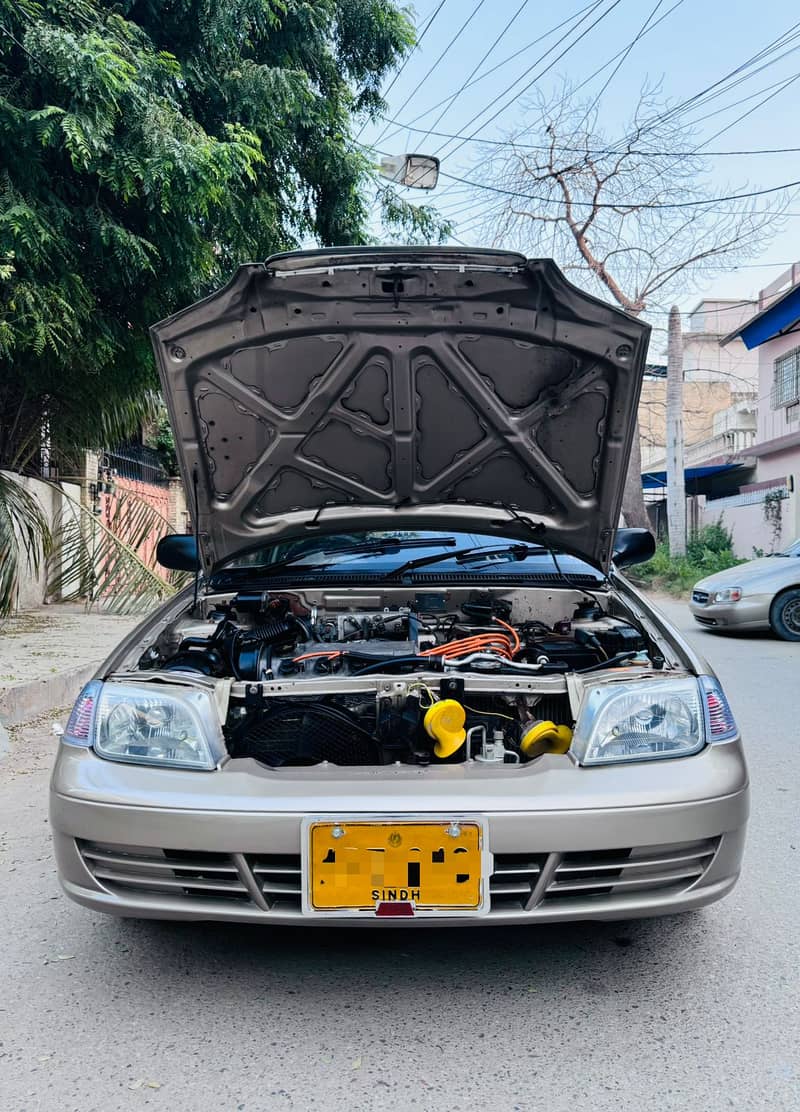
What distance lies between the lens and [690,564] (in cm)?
1814

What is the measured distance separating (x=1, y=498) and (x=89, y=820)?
569 centimetres

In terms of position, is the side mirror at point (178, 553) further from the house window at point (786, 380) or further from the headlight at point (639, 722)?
the house window at point (786, 380)

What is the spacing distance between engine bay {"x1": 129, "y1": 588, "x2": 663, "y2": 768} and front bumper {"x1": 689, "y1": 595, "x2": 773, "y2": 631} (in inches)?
258

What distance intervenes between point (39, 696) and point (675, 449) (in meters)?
15.9

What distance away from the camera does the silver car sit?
2053mm

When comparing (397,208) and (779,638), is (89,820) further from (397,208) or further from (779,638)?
(397,208)

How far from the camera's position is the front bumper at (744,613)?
369 inches

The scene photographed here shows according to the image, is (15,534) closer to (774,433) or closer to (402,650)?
(402,650)

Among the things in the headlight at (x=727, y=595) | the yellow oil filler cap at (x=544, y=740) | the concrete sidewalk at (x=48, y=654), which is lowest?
the concrete sidewalk at (x=48, y=654)

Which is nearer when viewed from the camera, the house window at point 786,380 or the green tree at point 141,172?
the green tree at point 141,172

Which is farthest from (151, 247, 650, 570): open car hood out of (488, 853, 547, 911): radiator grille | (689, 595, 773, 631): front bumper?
(689, 595, 773, 631): front bumper

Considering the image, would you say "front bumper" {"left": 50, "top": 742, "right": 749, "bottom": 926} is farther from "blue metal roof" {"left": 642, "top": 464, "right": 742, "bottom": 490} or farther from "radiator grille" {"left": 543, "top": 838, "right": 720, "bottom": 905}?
"blue metal roof" {"left": 642, "top": 464, "right": 742, "bottom": 490}

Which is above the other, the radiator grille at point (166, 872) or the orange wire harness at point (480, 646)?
the orange wire harness at point (480, 646)

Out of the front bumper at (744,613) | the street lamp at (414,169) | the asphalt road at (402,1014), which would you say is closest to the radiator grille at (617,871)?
the asphalt road at (402,1014)
